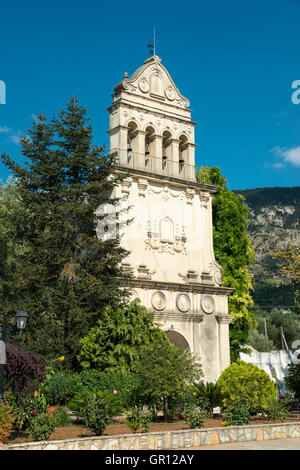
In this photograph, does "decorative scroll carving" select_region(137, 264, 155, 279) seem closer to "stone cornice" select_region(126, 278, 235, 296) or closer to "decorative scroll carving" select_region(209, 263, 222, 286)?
"stone cornice" select_region(126, 278, 235, 296)

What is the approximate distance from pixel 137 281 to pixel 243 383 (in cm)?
795

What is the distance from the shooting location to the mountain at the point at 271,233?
266 ft

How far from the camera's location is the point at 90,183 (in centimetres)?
2338

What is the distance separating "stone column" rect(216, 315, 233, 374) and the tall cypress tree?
6466 millimetres

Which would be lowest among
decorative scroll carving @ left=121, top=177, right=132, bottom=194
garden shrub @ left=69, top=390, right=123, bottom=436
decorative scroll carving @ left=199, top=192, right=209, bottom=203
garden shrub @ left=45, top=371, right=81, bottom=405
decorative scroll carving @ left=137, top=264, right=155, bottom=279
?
garden shrub @ left=69, top=390, right=123, bottom=436

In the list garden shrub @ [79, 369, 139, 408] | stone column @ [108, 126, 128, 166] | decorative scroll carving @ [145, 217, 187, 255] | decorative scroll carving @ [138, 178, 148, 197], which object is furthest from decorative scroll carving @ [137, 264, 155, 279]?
garden shrub @ [79, 369, 139, 408]

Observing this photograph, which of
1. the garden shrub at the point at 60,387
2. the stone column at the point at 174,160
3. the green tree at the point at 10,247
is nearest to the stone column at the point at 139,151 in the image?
the stone column at the point at 174,160

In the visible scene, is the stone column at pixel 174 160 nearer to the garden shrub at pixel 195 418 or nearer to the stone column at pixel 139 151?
the stone column at pixel 139 151

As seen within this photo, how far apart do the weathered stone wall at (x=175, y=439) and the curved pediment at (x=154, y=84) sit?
18337 mm

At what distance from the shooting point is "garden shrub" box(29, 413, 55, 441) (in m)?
13.3

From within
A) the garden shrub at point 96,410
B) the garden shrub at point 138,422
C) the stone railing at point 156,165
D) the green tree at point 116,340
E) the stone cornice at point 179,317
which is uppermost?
the stone railing at point 156,165

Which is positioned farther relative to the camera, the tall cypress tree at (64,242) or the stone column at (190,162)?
the stone column at (190,162)

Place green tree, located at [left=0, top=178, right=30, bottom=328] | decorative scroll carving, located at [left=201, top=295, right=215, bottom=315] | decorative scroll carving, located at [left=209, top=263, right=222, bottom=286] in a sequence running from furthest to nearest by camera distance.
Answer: decorative scroll carving, located at [left=209, top=263, right=222, bottom=286]
decorative scroll carving, located at [left=201, top=295, right=215, bottom=315]
green tree, located at [left=0, top=178, right=30, bottom=328]
